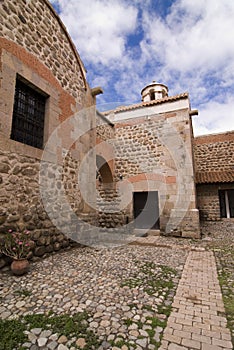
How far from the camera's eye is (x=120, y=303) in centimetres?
240

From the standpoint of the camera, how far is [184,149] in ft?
26.3

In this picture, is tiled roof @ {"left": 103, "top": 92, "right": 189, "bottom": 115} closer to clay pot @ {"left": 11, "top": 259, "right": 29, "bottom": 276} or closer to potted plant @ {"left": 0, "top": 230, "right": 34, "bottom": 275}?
potted plant @ {"left": 0, "top": 230, "right": 34, "bottom": 275}

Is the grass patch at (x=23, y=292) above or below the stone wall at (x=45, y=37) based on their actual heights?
below

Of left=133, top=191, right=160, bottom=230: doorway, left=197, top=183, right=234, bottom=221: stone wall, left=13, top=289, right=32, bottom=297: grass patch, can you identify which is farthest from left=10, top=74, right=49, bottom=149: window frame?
left=197, top=183, right=234, bottom=221: stone wall

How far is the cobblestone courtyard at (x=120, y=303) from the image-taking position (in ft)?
5.76

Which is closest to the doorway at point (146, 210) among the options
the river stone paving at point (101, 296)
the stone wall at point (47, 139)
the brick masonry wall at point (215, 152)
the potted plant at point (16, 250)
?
the stone wall at point (47, 139)

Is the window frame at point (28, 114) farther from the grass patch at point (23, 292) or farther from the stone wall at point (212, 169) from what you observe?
the stone wall at point (212, 169)

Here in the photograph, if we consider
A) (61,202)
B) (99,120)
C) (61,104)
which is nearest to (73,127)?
(61,104)

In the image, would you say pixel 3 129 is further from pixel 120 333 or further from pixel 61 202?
pixel 120 333

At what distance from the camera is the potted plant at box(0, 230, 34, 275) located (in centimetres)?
310

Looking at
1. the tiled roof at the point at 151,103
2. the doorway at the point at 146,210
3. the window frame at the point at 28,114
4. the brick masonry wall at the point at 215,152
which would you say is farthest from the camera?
the brick masonry wall at the point at 215,152

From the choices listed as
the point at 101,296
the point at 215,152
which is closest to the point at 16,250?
the point at 101,296

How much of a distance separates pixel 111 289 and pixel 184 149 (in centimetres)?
659

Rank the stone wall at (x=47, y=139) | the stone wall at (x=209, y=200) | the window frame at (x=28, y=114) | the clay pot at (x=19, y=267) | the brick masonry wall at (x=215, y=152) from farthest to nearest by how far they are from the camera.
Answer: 1. the brick masonry wall at (x=215, y=152)
2. the stone wall at (x=209, y=200)
3. the window frame at (x=28, y=114)
4. the stone wall at (x=47, y=139)
5. the clay pot at (x=19, y=267)
